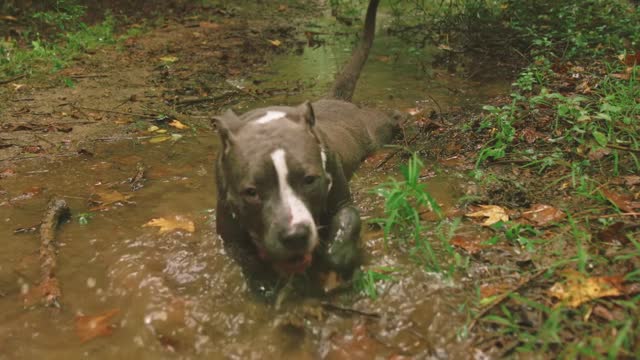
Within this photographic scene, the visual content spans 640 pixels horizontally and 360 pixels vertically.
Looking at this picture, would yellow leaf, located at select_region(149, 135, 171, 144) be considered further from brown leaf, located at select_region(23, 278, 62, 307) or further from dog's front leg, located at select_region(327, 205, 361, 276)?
dog's front leg, located at select_region(327, 205, 361, 276)

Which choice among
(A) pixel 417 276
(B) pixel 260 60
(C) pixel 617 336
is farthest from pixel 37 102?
(C) pixel 617 336

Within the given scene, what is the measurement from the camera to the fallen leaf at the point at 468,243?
315 cm

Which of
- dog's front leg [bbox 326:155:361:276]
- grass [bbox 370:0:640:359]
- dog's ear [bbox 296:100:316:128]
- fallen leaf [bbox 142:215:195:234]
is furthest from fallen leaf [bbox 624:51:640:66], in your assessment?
fallen leaf [bbox 142:215:195:234]

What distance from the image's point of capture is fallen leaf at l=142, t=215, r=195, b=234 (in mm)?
3870

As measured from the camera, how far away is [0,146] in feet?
16.9

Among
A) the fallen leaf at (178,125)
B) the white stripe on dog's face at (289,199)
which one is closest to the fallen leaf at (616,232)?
the white stripe on dog's face at (289,199)

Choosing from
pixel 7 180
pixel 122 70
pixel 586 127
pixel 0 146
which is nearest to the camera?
pixel 586 127

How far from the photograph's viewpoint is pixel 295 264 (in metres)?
2.93

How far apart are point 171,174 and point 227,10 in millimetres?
7443

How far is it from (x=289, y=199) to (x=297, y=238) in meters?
0.22

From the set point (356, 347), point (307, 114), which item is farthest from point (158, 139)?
point (356, 347)

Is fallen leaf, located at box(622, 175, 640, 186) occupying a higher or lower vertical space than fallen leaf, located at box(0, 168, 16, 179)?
higher

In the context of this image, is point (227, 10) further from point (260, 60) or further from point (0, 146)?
point (0, 146)

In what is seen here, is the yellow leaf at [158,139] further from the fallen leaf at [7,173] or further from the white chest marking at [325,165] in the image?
the white chest marking at [325,165]
